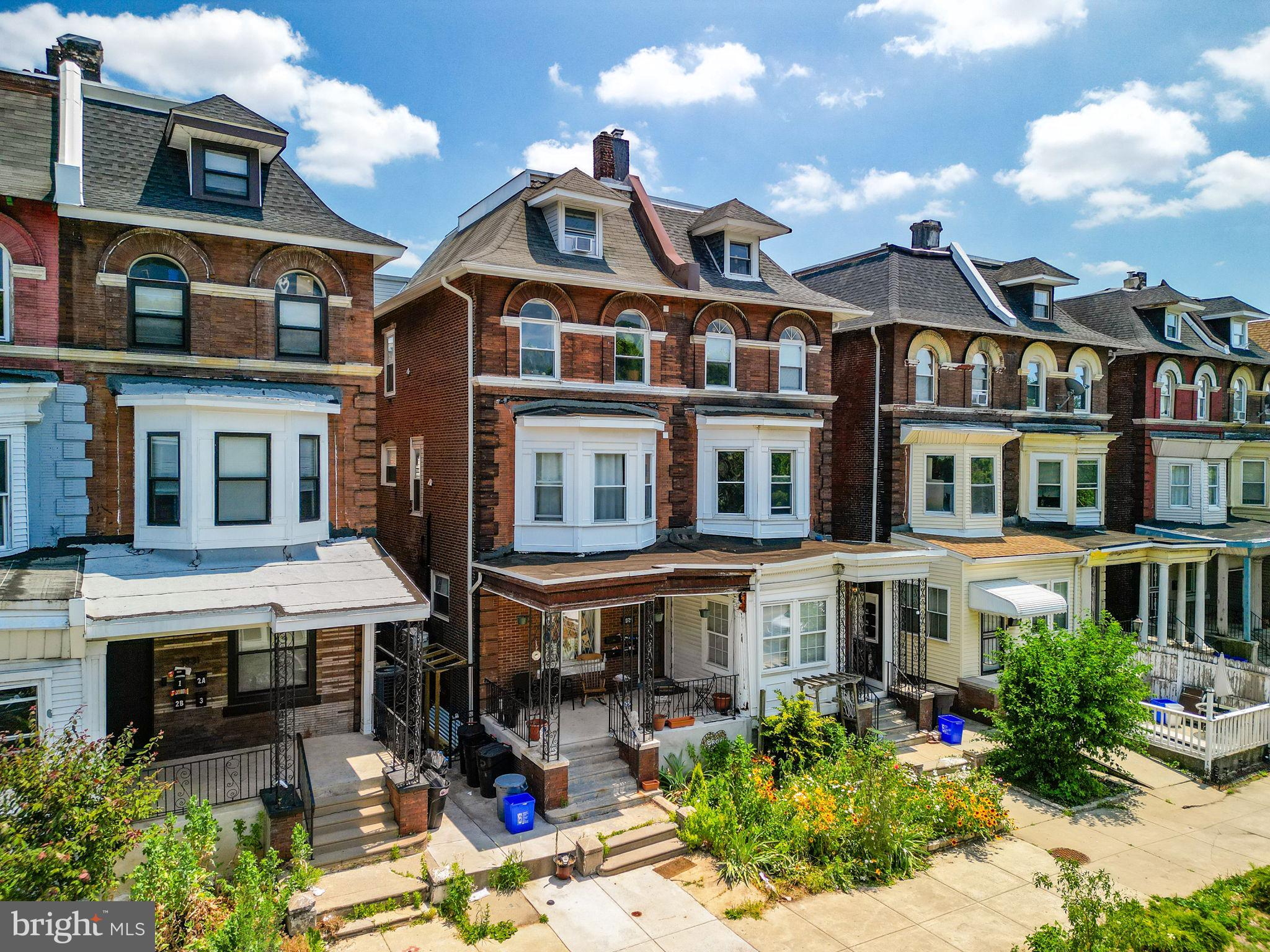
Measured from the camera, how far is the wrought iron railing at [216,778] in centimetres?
1220

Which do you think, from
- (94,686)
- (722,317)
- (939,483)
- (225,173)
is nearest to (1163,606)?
(939,483)

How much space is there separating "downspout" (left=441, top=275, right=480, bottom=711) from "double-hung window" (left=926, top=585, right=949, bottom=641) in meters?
11.9

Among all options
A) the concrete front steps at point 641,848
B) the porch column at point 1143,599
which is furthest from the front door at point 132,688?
the porch column at point 1143,599

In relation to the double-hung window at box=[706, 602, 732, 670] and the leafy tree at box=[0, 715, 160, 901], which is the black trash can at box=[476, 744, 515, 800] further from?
the leafy tree at box=[0, 715, 160, 901]

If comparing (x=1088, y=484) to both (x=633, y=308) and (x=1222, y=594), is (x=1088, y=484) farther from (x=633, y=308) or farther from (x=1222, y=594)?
(x=633, y=308)

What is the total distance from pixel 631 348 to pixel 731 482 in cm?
418

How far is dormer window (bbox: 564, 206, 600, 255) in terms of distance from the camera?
61.6ft

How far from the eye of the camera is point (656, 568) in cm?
1570

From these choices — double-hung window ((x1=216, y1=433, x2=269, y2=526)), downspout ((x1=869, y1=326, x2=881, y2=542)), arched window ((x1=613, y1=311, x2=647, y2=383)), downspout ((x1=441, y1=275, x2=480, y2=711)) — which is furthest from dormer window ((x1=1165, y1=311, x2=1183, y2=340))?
double-hung window ((x1=216, y1=433, x2=269, y2=526))

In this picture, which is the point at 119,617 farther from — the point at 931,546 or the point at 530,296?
the point at 931,546

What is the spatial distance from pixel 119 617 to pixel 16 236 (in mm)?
6632

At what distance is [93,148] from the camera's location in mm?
14141

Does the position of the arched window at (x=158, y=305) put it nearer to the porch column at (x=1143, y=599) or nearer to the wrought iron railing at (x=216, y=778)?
the wrought iron railing at (x=216, y=778)

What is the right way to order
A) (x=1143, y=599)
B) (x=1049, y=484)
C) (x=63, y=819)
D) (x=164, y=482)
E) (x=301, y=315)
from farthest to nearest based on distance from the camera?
(x=1143, y=599)
(x=1049, y=484)
(x=301, y=315)
(x=164, y=482)
(x=63, y=819)
